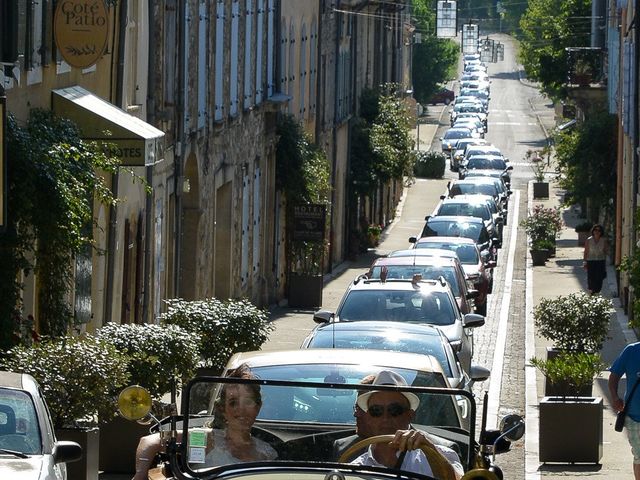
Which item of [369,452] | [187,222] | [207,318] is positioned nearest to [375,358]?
[369,452]

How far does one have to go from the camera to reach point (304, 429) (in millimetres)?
8570

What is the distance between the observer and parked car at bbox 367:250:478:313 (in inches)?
980

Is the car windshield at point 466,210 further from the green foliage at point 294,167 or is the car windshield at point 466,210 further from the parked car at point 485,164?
the parked car at point 485,164

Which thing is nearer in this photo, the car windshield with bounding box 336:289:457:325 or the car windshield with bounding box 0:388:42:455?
the car windshield with bounding box 0:388:42:455

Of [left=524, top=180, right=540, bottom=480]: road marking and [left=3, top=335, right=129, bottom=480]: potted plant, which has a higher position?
[left=3, top=335, right=129, bottom=480]: potted plant

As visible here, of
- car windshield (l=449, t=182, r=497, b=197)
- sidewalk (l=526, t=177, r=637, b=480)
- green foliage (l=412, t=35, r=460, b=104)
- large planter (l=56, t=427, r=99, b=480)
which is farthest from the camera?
green foliage (l=412, t=35, r=460, b=104)

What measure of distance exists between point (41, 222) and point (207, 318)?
3.06 metres

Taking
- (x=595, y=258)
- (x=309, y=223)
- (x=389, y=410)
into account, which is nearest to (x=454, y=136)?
(x=309, y=223)

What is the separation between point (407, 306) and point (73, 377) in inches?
326

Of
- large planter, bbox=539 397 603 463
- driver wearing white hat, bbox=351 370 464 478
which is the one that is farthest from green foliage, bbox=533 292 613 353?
driver wearing white hat, bbox=351 370 464 478

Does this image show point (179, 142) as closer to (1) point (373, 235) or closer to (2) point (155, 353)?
(2) point (155, 353)

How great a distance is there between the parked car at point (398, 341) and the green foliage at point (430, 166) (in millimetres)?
55143

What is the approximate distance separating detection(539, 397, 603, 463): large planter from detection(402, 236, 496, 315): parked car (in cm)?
1545

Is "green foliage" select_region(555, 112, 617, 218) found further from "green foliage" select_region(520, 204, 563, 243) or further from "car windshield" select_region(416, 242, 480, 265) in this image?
"car windshield" select_region(416, 242, 480, 265)
